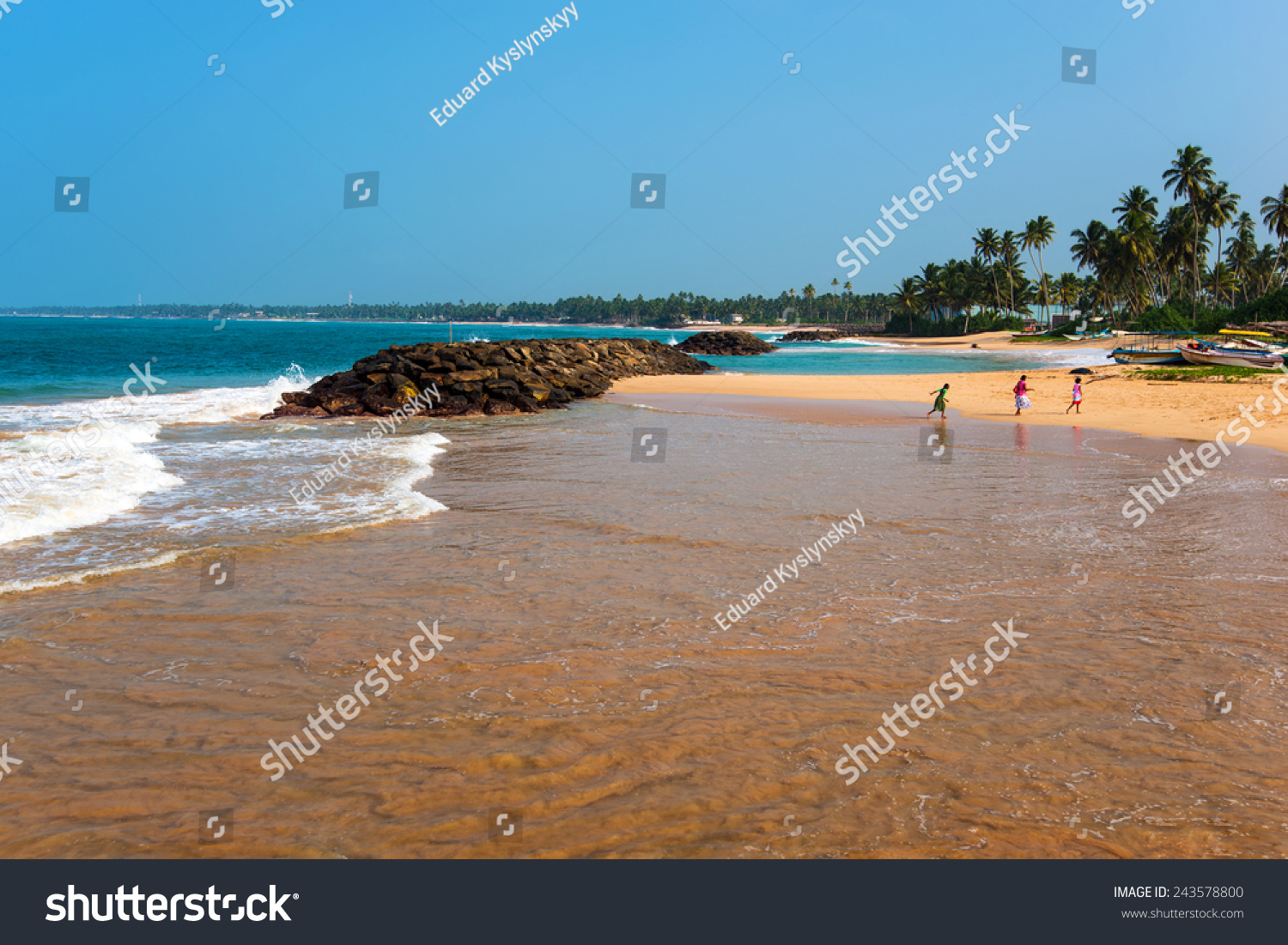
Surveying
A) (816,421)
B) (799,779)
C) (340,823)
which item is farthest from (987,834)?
(816,421)

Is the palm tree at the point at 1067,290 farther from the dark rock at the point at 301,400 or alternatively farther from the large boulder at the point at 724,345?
the dark rock at the point at 301,400

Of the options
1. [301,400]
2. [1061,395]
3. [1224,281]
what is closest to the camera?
[301,400]

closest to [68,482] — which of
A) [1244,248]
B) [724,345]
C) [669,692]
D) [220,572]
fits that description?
[220,572]

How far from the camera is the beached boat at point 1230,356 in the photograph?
1433 inches

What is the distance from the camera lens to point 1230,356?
1494 inches

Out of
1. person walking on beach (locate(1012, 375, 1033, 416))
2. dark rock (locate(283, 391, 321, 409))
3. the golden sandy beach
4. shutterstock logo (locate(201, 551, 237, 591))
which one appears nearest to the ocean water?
shutterstock logo (locate(201, 551, 237, 591))

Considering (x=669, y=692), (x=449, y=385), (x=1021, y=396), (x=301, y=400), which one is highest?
(x=449, y=385)

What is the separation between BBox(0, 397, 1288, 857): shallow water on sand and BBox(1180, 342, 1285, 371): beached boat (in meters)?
32.8

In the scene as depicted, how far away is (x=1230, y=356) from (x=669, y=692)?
43376mm

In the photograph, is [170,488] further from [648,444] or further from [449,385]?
[449,385]

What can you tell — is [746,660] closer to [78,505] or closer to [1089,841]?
[1089,841]

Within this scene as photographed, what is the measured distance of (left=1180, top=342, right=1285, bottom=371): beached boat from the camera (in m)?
36.4
